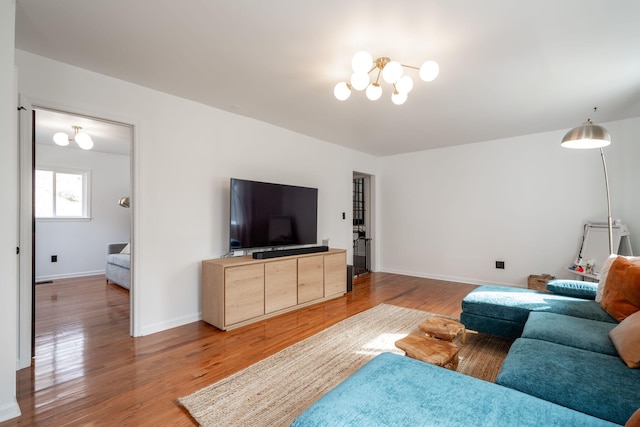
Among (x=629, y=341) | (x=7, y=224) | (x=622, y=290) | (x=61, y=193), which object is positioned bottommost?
(x=629, y=341)

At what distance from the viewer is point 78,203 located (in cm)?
588

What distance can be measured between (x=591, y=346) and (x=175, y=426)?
2394mm

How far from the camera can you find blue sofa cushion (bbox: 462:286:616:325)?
2211mm

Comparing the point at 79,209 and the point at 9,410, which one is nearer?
the point at 9,410

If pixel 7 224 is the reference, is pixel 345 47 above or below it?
above

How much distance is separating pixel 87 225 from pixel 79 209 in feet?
1.24

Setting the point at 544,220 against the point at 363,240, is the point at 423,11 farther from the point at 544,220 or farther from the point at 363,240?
the point at 363,240

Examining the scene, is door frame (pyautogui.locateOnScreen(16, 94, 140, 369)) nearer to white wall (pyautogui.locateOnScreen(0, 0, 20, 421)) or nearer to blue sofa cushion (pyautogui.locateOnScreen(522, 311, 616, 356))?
white wall (pyautogui.locateOnScreen(0, 0, 20, 421))

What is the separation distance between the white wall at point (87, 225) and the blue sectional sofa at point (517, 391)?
5735mm

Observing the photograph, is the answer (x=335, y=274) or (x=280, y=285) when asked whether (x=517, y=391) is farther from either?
(x=335, y=274)

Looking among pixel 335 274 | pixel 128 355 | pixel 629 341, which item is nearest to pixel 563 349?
pixel 629 341

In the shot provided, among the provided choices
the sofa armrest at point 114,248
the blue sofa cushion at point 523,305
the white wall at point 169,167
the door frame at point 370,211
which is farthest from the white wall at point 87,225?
the blue sofa cushion at point 523,305

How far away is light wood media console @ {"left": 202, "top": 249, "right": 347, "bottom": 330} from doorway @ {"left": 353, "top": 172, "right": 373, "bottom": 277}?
2.29 m

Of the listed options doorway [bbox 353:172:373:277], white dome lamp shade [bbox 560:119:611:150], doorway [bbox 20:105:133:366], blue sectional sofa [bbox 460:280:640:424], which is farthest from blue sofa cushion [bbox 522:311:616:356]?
doorway [bbox 20:105:133:366]
